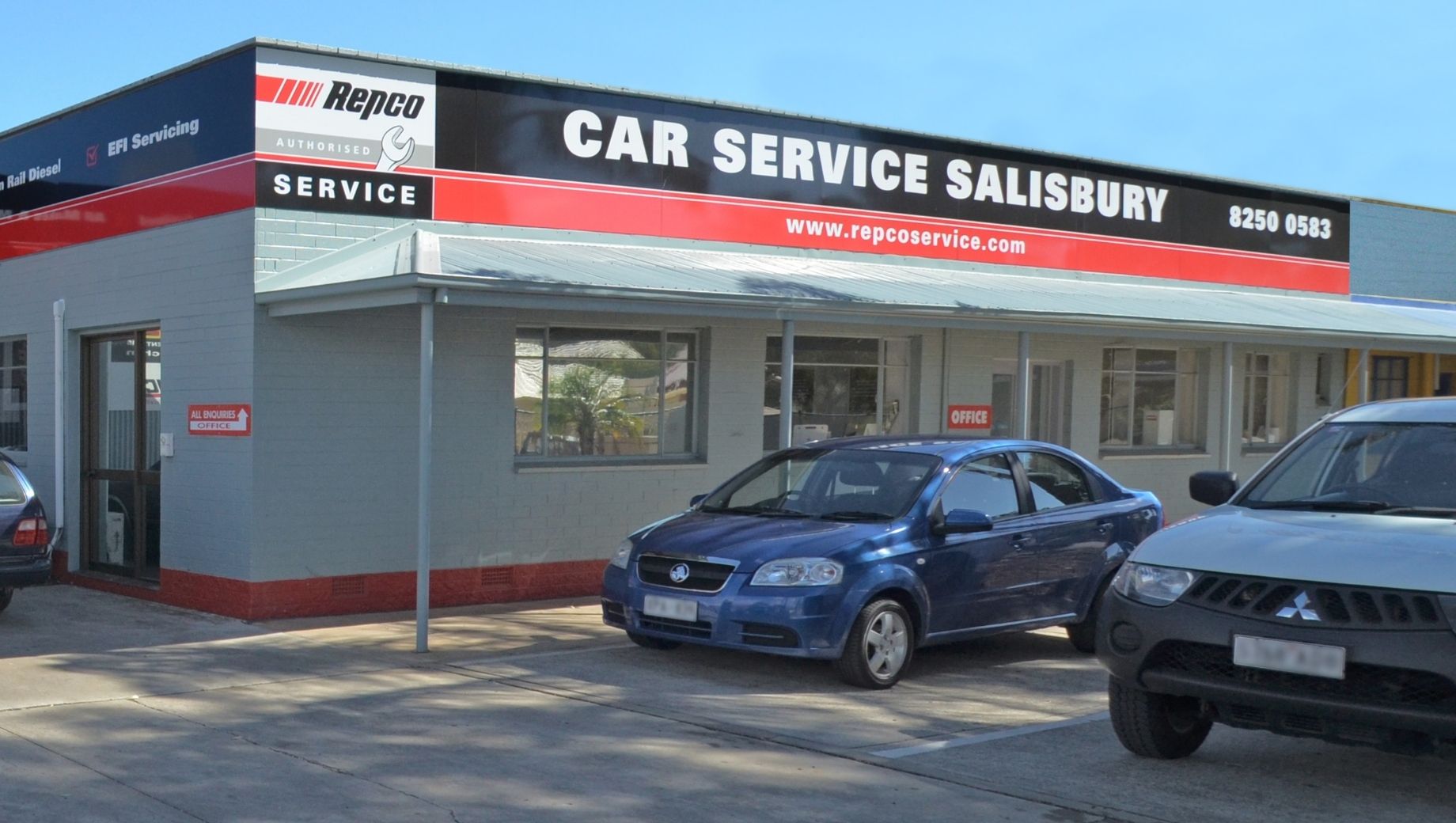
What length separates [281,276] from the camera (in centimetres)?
1170

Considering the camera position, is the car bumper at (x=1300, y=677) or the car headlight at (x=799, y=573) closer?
the car bumper at (x=1300, y=677)

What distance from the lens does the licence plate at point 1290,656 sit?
572cm

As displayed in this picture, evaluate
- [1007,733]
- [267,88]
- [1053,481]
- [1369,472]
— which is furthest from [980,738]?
[267,88]

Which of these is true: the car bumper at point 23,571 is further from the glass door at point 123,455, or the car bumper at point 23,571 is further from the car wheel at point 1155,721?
the car wheel at point 1155,721

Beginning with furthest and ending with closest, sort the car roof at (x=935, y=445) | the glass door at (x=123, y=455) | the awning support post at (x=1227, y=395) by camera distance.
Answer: the awning support post at (x=1227, y=395)
the glass door at (x=123, y=455)
the car roof at (x=935, y=445)

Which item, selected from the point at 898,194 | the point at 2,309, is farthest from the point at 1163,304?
the point at 2,309

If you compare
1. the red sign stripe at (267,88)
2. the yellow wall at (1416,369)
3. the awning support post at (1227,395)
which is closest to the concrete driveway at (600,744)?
the red sign stripe at (267,88)

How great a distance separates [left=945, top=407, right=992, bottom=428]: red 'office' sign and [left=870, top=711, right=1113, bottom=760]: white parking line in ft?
26.5

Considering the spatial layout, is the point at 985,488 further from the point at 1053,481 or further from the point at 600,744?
the point at 600,744

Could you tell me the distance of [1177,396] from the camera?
63.4 feet

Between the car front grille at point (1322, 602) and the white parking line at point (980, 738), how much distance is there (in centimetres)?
124

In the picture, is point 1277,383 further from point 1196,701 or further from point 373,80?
point 1196,701

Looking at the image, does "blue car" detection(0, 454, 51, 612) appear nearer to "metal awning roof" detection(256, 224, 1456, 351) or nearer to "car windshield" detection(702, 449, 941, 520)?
"metal awning roof" detection(256, 224, 1456, 351)

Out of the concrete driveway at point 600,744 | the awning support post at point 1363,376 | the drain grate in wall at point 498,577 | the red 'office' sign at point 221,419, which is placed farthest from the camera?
the awning support post at point 1363,376
